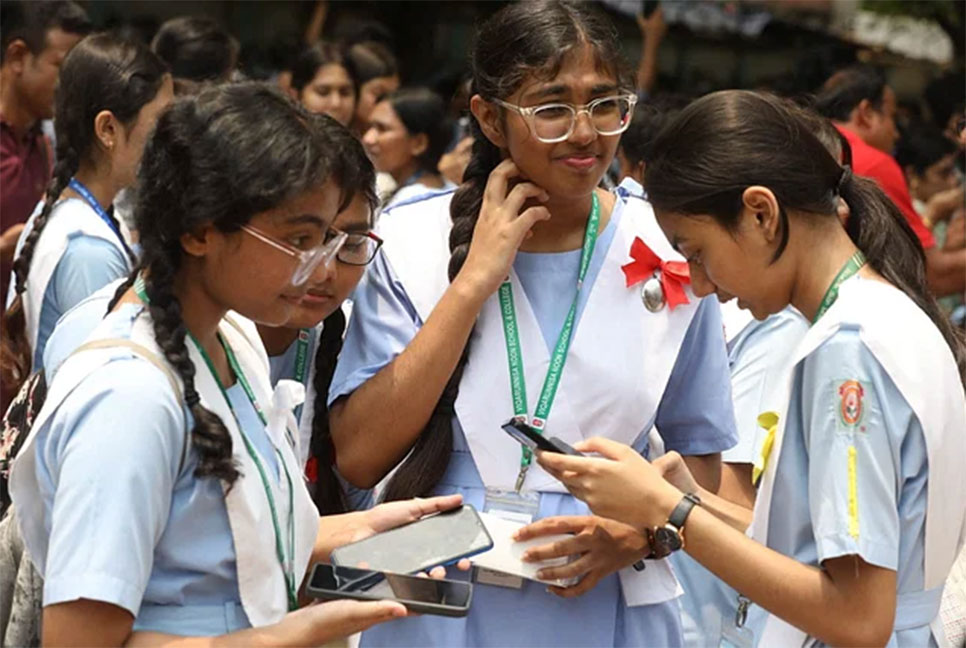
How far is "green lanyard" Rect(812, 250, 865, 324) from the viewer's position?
7.29 feet

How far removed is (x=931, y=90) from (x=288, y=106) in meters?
7.28

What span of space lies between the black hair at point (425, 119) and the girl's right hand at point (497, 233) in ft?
12.5

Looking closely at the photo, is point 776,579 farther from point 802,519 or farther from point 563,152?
point 563,152

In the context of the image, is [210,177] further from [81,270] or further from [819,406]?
[81,270]

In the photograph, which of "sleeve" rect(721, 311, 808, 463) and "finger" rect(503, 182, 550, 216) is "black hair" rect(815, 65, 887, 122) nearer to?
"sleeve" rect(721, 311, 808, 463)

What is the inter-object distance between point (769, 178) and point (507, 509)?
736 mm

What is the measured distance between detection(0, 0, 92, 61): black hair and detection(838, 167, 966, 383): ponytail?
311 cm

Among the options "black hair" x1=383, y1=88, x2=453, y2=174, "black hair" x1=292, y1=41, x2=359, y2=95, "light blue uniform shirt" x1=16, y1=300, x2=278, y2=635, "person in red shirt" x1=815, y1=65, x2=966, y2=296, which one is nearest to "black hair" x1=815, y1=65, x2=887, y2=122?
"person in red shirt" x1=815, y1=65, x2=966, y2=296

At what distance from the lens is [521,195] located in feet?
8.46

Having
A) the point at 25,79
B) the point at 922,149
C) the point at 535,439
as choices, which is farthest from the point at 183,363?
the point at 922,149

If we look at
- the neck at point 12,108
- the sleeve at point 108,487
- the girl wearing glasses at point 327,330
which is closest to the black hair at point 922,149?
the neck at point 12,108

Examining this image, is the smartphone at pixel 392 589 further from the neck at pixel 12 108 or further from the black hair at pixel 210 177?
the neck at pixel 12 108

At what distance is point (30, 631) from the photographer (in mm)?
2020

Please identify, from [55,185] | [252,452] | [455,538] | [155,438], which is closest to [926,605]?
[455,538]
